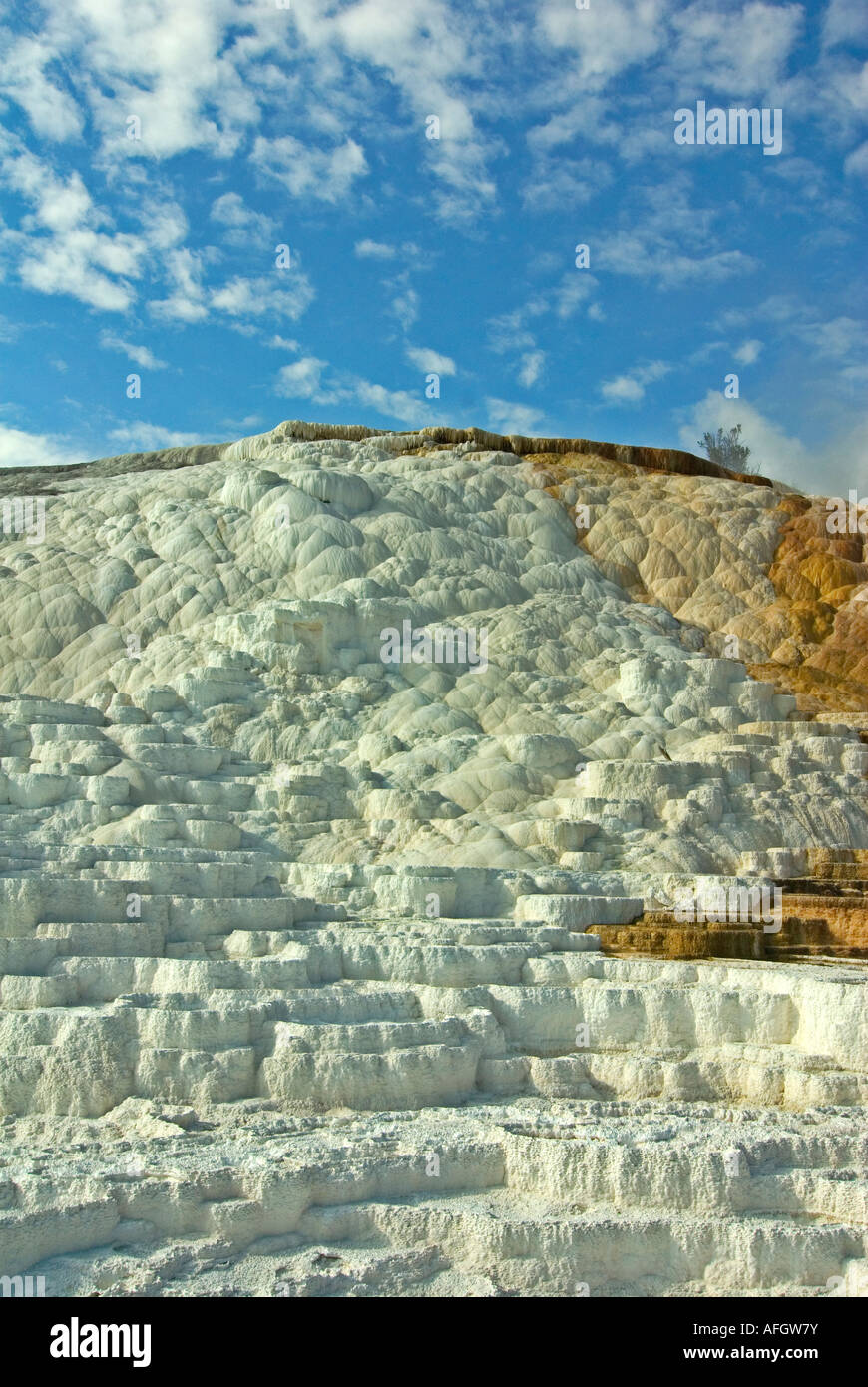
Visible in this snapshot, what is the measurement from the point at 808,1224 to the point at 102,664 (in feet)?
41.0

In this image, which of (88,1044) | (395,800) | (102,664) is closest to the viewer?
(88,1044)

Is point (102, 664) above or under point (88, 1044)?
above

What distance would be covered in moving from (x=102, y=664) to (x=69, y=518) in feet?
13.5

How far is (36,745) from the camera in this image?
13.6 meters

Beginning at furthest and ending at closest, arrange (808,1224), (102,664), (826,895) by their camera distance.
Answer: (102,664), (826,895), (808,1224)

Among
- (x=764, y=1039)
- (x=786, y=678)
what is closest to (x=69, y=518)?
(x=786, y=678)

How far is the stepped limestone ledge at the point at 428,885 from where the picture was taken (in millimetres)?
6699

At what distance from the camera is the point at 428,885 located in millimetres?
11094

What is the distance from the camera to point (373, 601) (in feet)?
56.8

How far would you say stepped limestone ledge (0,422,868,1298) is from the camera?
6699mm
